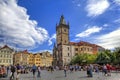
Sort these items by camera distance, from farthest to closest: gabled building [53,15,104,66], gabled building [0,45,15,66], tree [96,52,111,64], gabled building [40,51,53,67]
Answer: gabled building [40,51,53,67]
gabled building [0,45,15,66]
gabled building [53,15,104,66]
tree [96,52,111,64]

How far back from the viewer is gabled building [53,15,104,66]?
416 feet

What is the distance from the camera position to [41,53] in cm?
16675

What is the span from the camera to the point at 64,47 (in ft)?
416

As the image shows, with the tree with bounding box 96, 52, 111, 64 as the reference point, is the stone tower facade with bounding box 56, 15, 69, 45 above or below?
above

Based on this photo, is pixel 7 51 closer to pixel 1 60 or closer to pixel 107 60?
pixel 1 60

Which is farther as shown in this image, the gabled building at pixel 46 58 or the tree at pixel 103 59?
the gabled building at pixel 46 58

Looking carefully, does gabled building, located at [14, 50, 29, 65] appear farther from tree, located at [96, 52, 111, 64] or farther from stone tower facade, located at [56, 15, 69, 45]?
tree, located at [96, 52, 111, 64]

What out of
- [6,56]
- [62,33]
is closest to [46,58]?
[6,56]

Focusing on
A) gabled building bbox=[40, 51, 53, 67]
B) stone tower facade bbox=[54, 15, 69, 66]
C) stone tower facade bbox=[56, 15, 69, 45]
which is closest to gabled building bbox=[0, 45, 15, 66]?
gabled building bbox=[40, 51, 53, 67]

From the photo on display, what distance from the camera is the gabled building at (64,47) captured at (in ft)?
416

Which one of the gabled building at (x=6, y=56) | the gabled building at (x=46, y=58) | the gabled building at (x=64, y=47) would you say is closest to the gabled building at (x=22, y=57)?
the gabled building at (x=46, y=58)

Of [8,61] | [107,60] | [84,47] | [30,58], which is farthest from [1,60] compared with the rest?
[107,60]

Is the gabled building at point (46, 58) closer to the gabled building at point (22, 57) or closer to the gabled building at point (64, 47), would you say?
the gabled building at point (22, 57)

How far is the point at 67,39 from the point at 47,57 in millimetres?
41744
